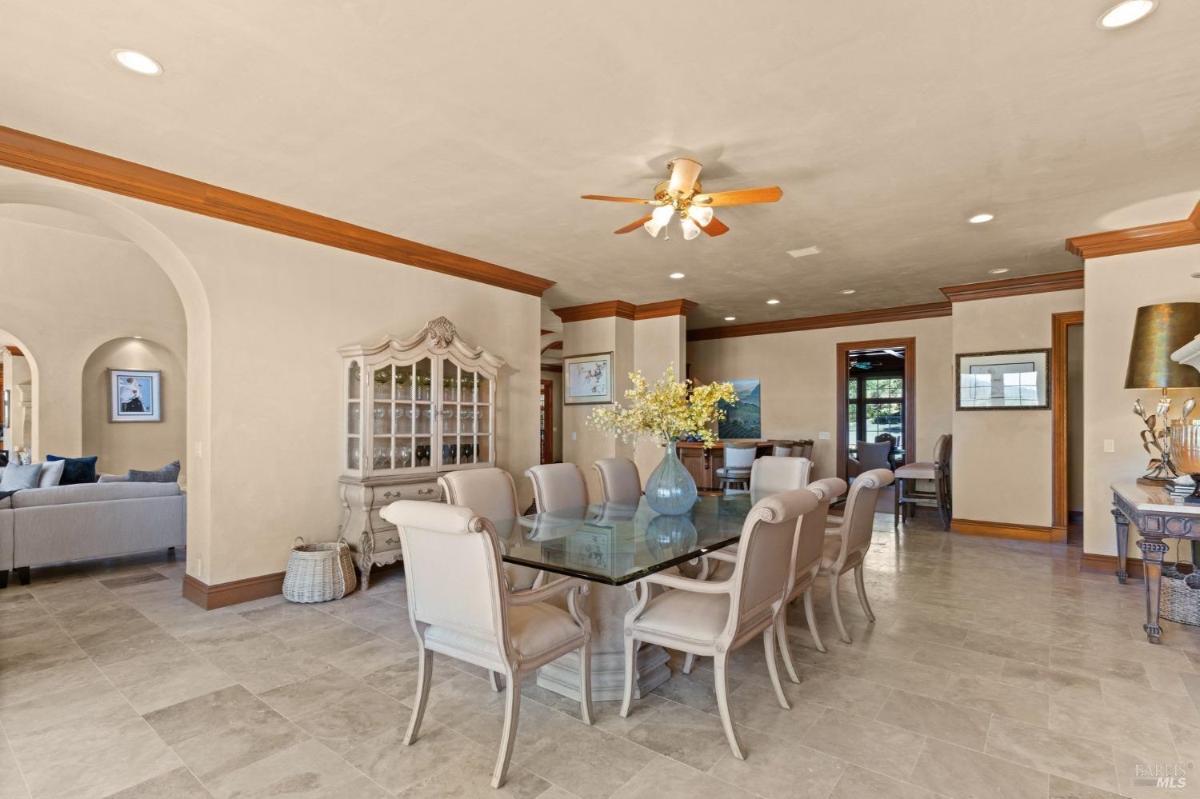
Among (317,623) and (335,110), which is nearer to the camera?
(335,110)

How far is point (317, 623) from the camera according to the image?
3486 mm

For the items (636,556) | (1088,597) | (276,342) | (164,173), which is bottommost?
(1088,597)

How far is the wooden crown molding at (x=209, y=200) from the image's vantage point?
302 cm

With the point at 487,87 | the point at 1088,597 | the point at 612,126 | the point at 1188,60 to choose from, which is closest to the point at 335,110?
the point at 487,87

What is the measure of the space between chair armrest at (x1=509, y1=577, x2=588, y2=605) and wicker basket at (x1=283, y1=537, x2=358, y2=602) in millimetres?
2144

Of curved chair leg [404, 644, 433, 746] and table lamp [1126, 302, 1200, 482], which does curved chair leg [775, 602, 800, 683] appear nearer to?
curved chair leg [404, 644, 433, 746]

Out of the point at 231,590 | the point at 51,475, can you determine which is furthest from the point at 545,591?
the point at 51,475

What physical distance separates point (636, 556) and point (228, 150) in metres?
2.92

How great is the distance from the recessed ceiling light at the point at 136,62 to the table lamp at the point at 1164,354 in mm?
5524

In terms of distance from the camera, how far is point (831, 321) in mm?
8109

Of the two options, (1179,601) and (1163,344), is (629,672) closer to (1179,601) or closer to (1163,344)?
(1179,601)

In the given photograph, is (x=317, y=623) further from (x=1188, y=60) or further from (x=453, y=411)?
(x=1188, y=60)

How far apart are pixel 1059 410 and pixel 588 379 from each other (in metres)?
4.83

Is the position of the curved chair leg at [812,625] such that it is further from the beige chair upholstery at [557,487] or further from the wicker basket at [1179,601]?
the wicker basket at [1179,601]
